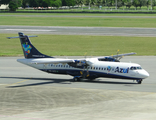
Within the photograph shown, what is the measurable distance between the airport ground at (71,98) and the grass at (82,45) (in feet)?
62.2

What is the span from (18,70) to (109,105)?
71.8 ft

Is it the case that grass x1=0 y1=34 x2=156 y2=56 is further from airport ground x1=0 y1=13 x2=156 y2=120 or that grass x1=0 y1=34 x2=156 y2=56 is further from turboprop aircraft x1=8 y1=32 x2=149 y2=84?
turboprop aircraft x1=8 y1=32 x2=149 y2=84

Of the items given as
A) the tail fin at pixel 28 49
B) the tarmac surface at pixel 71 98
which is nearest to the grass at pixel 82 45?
the tail fin at pixel 28 49

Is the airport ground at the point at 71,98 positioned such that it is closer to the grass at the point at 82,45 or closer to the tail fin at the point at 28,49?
the tail fin at the point at 28,49

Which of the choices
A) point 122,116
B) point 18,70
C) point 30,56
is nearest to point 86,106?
point 122,116

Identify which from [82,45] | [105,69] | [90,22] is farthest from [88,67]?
[90,22]

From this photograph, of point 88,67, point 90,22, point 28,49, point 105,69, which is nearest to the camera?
point 105,69

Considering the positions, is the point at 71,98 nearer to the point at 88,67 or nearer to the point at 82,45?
the point at 88,67

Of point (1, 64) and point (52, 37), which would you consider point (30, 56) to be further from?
point (52, 37)

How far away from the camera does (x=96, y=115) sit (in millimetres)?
23141

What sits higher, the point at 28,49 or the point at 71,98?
the point at 28,49

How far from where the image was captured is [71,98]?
29047mm

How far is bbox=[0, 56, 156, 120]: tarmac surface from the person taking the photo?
2342 centimetres

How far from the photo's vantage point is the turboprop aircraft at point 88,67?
115ft
